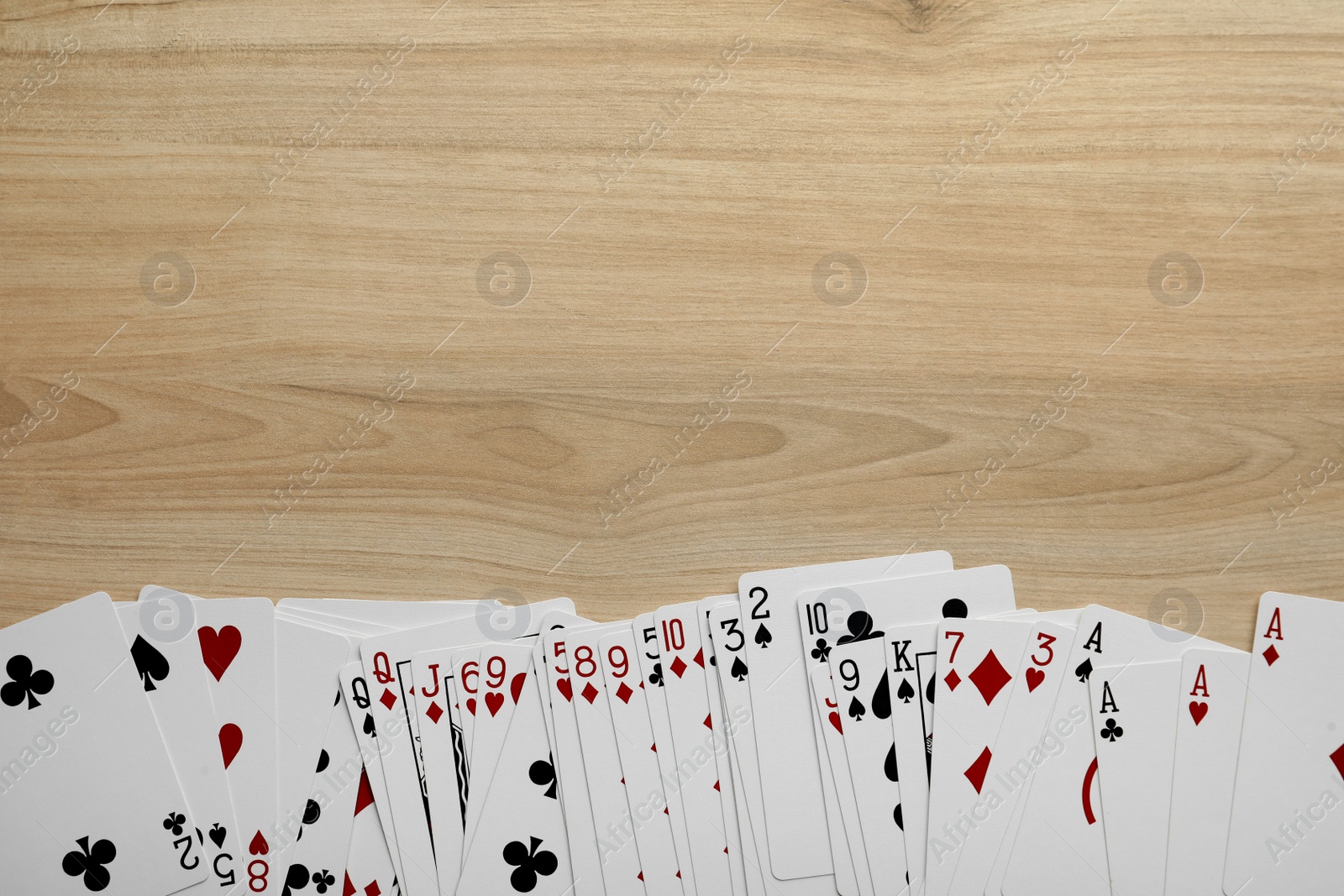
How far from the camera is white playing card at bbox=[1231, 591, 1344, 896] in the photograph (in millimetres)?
2275

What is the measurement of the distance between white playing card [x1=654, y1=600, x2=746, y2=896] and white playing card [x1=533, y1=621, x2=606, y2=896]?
0.82 ft

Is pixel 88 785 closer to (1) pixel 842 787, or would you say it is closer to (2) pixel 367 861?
(2) pixel 367 861

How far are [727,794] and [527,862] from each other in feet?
1.81

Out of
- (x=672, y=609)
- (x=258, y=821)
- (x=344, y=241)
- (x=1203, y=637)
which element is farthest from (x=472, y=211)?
(x=1203, y=637)

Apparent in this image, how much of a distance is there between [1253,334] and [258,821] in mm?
3013

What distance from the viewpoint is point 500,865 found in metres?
2.28

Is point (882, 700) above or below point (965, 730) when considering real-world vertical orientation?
above

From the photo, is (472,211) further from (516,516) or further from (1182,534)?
(1182,534)

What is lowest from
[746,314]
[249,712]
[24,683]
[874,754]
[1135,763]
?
[1135,763]

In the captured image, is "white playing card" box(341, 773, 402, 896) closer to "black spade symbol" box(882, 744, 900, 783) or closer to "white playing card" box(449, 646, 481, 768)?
"white playing card" box(449, 646, 481, 768)

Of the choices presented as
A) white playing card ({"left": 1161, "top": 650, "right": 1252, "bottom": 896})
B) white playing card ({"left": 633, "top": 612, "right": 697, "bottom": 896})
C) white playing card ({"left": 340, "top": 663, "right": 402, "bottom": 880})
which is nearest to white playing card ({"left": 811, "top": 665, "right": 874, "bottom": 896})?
white playing card ({"left": 633, "top": 612, "right": 697, "bottom": 896})

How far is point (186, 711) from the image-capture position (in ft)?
7.70

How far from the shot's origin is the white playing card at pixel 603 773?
229 cm

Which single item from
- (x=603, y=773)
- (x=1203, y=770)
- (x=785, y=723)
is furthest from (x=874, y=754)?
(x=1203, y=770)
